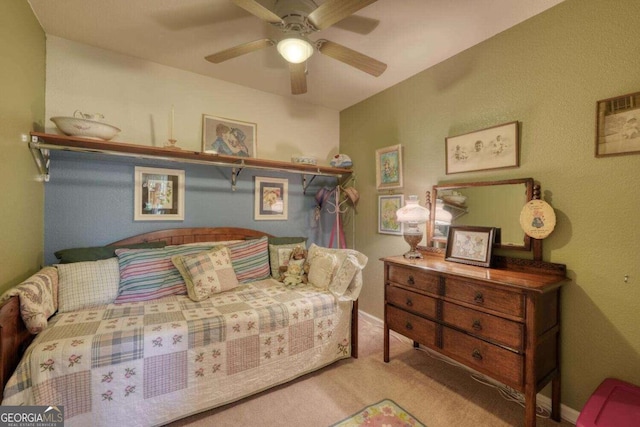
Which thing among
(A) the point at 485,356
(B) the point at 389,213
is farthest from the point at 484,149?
(A) the point at 485,356

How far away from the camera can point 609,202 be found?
1507 mm

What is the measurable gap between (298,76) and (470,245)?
1808 mm

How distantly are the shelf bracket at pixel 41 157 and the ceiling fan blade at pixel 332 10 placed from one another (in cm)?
198

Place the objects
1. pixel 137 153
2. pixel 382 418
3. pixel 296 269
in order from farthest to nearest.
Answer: pixel 296 269, pixel 137 153, pixel 382 418

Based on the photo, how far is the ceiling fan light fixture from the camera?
63.1 inches

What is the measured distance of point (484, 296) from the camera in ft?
5.33

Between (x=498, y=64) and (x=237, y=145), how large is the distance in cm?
239

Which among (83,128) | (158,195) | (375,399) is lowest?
(375,399)

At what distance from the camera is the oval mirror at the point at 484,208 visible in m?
1.86

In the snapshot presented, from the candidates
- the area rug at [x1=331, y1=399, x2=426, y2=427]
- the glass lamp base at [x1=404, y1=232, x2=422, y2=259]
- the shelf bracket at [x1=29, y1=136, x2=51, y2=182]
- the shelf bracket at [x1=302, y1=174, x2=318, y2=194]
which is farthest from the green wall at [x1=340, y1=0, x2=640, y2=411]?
the shelf bracket at [x1=29, y1=136, x2=51, y2=182]

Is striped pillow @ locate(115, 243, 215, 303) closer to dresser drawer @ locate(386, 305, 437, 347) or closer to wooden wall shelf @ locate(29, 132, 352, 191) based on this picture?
wooden wall shelf @ locate(29, 132, 352, 191)

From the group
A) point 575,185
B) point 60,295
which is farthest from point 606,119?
point 60,295

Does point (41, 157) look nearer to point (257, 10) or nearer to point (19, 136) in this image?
point (19, 136)

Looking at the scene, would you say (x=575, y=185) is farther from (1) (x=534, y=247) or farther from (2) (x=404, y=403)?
(2) (x=404, y=403)
